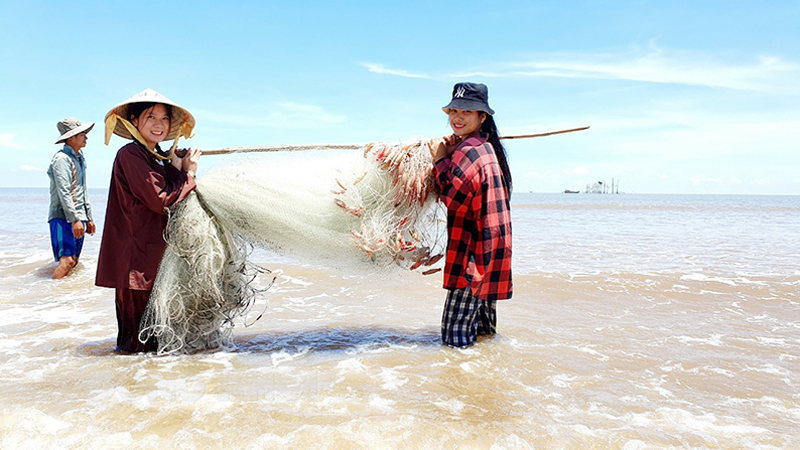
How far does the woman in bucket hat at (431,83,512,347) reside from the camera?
3289 millimetres

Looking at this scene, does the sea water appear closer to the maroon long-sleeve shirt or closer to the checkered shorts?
the checkered shorts

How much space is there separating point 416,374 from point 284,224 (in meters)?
1.22

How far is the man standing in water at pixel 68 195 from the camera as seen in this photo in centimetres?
605

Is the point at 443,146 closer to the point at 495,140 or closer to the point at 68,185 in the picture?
the point at 495,140

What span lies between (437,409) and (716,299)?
4061mm

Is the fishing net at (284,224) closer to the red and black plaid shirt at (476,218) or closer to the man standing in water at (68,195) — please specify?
the red and black plaid shirt at (476,218)

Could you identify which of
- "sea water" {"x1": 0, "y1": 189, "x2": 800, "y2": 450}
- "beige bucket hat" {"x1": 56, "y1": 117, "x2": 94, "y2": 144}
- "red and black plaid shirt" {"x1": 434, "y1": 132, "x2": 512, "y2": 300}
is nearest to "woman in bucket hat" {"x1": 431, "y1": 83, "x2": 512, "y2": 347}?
"red and black plaid shirt" {"x1": 434, "y1": 132, "x2": 512, "y2": 300}

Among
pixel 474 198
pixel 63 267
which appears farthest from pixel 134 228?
pixel 63 267

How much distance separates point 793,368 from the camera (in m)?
3.42

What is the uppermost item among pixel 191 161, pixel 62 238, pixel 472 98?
pixel 472 98

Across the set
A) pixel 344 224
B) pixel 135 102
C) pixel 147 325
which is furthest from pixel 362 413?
pixel 135 102

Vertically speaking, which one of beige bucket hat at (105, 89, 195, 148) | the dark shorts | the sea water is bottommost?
the sea water

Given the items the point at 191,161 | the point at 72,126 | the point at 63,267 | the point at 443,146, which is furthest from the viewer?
the point at 63,267

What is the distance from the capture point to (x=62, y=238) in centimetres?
651
